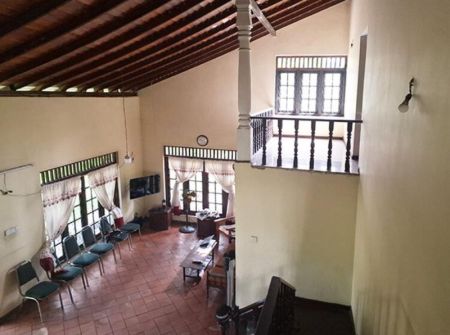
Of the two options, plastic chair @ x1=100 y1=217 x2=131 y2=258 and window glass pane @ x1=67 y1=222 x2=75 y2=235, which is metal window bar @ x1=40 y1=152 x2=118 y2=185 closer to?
window glass pane @ x1=67 y1=222 x2=75 y2=235

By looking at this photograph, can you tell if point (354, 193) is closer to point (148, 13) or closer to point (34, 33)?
point (148, 13)

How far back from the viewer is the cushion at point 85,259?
6.88 meters

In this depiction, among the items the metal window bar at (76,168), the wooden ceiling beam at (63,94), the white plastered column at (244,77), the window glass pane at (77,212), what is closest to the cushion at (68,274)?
the window glass pane at (77,212)

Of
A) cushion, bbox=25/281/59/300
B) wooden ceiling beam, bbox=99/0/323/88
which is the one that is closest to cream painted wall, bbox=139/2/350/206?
wooden ceiling beam, bbox=99/0/323/88

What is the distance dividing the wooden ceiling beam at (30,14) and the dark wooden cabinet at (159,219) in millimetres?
6202

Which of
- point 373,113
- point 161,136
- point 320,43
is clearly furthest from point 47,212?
point 320,43

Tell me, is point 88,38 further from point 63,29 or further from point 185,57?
point 185,57

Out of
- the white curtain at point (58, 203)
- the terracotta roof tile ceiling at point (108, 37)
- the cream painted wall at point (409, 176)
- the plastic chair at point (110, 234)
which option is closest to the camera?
the cream painted wall at point (409, 176)

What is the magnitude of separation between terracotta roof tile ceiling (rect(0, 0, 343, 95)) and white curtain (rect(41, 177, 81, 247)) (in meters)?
1.80

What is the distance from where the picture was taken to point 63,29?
418cm

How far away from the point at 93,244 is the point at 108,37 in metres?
4.80

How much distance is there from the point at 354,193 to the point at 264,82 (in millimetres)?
4619

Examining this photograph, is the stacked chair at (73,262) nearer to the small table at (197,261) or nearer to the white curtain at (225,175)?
the small table at (197,261)

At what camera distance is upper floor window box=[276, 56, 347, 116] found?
25.4 feet
